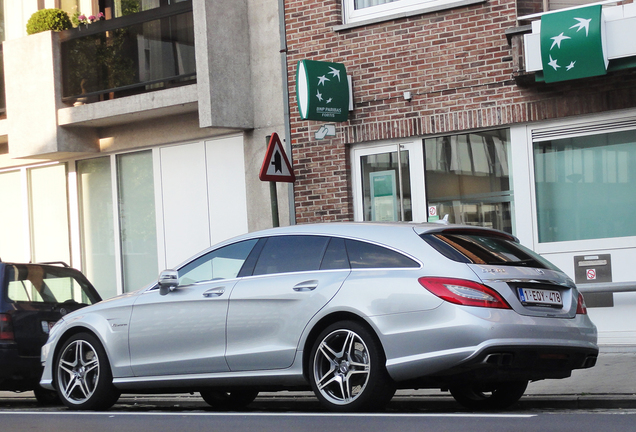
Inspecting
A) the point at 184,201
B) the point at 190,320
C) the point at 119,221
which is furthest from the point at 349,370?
the point at 119,221

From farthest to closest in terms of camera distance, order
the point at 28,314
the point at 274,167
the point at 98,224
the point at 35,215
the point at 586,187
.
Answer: the point at 35,215 < the point at 98,224 < the point at 274,167 < the point at 586,187 < the point at 28,314

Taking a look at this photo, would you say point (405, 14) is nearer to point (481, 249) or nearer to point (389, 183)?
point (389, 183)

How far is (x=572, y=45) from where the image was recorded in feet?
37.2

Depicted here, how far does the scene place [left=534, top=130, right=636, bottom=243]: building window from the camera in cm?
1231

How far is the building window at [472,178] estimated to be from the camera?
13195 millimetres

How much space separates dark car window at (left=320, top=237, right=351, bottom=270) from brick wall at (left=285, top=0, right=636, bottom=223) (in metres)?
5.33

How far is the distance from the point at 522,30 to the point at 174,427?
7.21 metres

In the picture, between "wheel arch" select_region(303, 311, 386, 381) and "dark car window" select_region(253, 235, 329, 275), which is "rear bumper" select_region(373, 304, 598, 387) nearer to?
"wheel arch" select_region(303, 311, 386, 381)

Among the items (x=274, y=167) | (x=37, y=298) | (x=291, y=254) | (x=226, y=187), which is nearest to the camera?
(x=291, y=254)

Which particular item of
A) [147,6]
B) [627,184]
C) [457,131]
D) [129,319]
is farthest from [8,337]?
[147,6]

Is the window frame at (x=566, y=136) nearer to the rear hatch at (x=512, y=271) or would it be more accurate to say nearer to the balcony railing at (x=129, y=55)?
the rear hatch at (x=512, y=271)

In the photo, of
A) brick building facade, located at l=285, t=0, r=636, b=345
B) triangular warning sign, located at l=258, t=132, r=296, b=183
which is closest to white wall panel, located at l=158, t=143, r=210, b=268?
brick building facade, located at l=285, t=0, r=636, b=345

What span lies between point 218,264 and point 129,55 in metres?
8.57

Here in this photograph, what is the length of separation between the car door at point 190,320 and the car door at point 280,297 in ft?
0.53
